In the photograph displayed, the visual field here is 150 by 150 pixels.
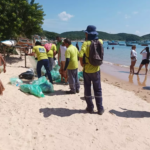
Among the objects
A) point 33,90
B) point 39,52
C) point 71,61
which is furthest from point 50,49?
point 33,90

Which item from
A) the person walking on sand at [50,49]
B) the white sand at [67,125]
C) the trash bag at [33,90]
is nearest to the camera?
the white sand at [67,125]

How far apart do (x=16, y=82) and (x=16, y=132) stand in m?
2.39

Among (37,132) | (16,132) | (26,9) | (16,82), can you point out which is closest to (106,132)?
(37,132)

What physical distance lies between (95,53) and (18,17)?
25.2 feet

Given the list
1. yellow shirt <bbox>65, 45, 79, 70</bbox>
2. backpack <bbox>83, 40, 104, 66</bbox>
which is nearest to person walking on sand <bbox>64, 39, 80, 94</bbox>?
yellow shirt <bbox>65, 45, 79, 70</bbox>

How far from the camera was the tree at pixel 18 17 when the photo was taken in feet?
28.8

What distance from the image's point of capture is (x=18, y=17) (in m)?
9.02

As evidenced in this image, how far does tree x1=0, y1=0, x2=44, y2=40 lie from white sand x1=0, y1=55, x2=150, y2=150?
6101 mm

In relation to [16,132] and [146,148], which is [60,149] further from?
[146,148]

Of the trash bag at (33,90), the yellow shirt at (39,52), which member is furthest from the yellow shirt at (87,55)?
the yellow shirt at (39,52)

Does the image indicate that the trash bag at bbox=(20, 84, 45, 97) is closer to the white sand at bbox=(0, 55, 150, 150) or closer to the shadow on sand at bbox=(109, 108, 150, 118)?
the white sand at bbox=(0, 55, 150, 150)

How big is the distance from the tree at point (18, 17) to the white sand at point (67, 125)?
20.0 ft

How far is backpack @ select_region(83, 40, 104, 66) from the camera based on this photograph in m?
3.00

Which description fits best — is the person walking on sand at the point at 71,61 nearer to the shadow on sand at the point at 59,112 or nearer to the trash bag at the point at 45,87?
the trash bag at the point at 45,87
